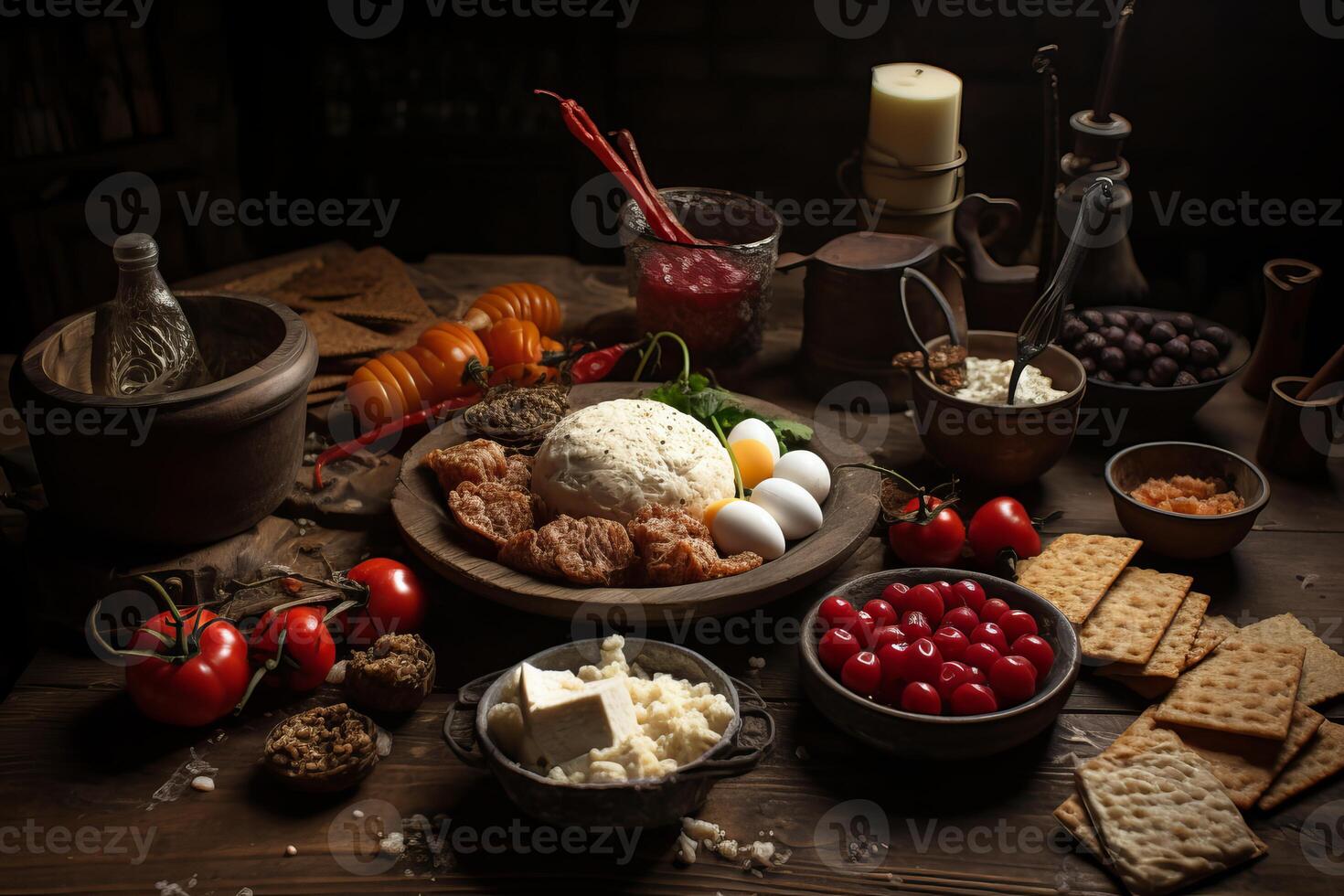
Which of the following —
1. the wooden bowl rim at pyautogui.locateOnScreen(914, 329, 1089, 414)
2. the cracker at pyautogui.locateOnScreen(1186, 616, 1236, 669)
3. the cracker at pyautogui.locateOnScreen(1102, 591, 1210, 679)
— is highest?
the wooden bowl rim at pyautogui.locateOnScreen(914, 329, 1089, 414)

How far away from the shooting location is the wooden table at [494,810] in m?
1.58

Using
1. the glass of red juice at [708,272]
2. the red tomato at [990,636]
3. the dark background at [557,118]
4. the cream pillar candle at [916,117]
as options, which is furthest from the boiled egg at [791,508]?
the dark background at [557,118]

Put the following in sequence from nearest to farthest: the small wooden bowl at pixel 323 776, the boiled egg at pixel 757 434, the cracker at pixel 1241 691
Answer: the small wooden bowl at pixel 323 776 < the cracker at pixel 1241 691 < the boiled egg at pixel 757 434

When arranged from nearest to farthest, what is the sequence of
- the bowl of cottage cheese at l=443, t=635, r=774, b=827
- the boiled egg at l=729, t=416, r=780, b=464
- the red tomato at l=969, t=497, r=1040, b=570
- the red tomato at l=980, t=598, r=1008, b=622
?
the bowl of cottage cheese at l=443, t=635, r=774, b=827 → the red tomato at l=980, t=598, r=1008, b=622 → the red tomato at l=969, t=497, r=1040, b=570 → the boiled egg at l=729, t=416, r=780, b=464

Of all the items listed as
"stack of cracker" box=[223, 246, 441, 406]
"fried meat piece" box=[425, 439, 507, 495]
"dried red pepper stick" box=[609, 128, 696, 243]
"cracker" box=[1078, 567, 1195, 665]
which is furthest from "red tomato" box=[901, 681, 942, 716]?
"stack of cracker" box=[223, 246, 441, 406]

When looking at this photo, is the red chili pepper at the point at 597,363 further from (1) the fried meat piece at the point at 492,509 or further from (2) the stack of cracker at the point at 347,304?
(1) the fried meat piece at the point at 492,509

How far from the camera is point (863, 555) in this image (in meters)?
2.27

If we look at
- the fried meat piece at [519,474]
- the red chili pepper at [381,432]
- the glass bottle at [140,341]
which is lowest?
the red chili pepper at [381,432]

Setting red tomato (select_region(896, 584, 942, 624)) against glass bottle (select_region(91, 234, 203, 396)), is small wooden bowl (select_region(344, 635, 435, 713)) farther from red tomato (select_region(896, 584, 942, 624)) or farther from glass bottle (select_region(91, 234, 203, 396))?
red tomato (select_region(896, 584, 942, 624))

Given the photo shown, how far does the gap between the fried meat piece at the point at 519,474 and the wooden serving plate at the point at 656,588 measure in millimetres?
134

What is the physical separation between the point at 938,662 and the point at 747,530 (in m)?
0.41

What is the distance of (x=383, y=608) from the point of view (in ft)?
6.50

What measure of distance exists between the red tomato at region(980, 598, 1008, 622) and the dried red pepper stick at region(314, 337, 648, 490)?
1.17 meters

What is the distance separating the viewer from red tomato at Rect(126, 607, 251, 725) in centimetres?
176
